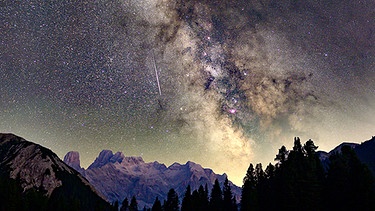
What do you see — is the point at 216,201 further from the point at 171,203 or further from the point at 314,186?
the point at 314,186

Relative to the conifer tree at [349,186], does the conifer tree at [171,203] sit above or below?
above

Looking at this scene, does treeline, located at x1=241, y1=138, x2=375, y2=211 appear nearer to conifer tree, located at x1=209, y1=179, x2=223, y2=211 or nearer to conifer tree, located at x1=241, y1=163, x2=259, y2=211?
conifer tree, located at x1=241, y1=163, x2=259, y2=211

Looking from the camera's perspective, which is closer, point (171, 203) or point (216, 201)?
point (216, 201)

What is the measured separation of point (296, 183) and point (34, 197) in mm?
79331

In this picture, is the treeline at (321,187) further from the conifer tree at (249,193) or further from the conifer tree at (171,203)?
the conifer tree at (171,203)

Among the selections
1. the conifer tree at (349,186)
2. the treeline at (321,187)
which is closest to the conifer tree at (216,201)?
the treeline at (321,187)

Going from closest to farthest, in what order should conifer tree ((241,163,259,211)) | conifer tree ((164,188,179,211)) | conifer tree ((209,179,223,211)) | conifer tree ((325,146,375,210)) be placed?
conifer tree ((325,146,375,210)) → conifer tree ((241,163,259,211)) → conifer tree ((209,179,223,211)) → conifer tree ((164,188,179,211))

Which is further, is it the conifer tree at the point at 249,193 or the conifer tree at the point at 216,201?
the conifer tree at the point at 216,201

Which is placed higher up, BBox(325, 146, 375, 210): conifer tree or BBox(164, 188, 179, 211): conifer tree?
BBox(164, 188, 179, 211): conifer tree

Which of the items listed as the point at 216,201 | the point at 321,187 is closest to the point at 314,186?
the point at 321,187

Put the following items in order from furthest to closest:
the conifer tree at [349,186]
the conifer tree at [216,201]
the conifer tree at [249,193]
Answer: the conifer tree at [216,201] < the conifer tree at [249,193] < the conifer tree at [349,186]

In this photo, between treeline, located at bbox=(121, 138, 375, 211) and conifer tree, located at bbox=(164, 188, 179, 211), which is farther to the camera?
conifer tree, located at bbox=(164, 188, 179, 211)

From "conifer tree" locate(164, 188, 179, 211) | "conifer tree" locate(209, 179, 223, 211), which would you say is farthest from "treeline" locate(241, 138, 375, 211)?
"conifer tree" locate(164, 188, 179, 211)

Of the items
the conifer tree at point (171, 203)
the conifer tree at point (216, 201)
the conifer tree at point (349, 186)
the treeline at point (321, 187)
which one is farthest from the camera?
the conifer tree at point (171, 203)
